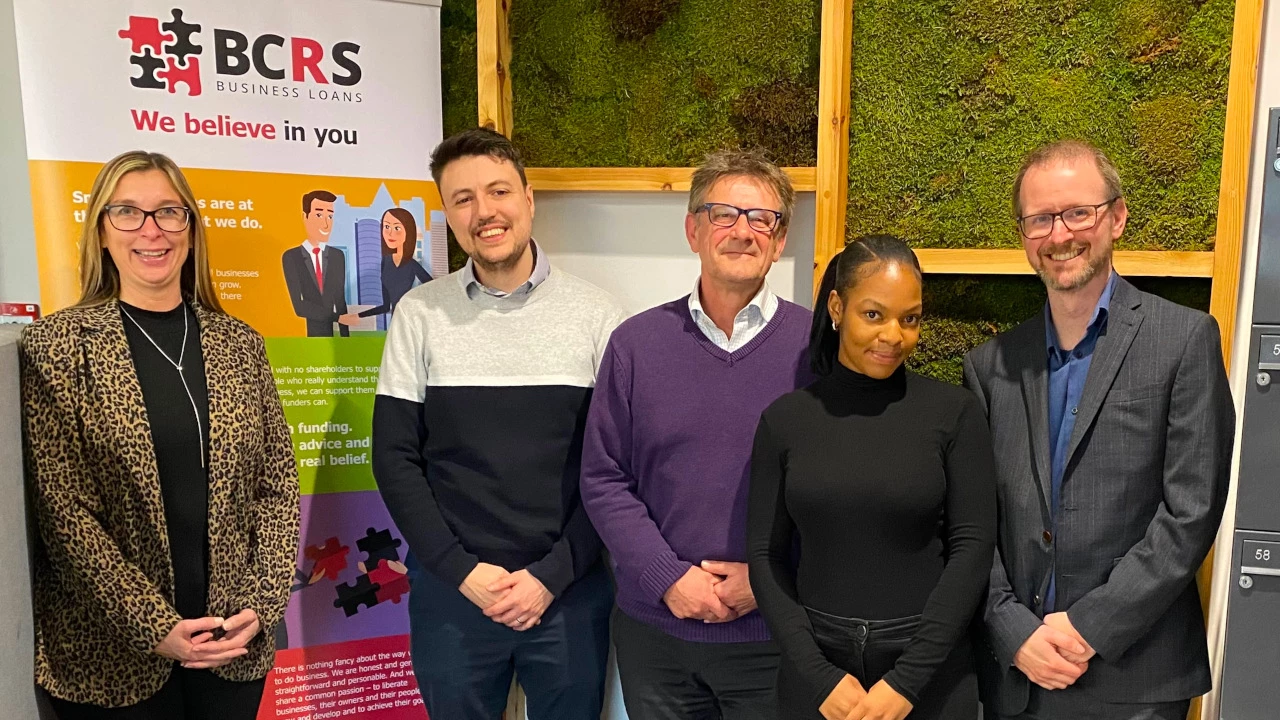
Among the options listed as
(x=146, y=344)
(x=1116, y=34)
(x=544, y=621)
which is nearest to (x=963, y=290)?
(x=1116, y=34)

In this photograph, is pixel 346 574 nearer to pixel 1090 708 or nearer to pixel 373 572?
pixel 373 572

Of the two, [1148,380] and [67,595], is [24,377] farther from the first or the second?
[1148,380]

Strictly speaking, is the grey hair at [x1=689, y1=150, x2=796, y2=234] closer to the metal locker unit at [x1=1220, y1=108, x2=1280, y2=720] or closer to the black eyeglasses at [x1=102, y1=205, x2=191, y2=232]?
the metal locker unit at [x1=1220, y1=108, x2=1280, y2=720]

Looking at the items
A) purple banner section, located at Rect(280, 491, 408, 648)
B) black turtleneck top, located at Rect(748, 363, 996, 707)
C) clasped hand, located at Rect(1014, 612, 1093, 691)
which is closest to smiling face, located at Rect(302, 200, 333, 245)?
purple banner section, located at Rect(280, 491, 408, 648)

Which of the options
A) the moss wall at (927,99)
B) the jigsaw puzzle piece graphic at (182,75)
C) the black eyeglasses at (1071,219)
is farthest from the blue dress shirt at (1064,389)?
the jigsaw puzzle piece graphic at (182,75)

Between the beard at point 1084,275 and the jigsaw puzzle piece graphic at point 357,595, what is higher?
the beard at point 1084,275

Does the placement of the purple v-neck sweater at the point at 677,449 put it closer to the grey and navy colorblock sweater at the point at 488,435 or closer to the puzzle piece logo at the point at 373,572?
the grey and navy colorblock sweater at the point at 488,435

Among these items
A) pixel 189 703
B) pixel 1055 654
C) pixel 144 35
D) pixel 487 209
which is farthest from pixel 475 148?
pixel 1055 654

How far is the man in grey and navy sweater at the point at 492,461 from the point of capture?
198cm

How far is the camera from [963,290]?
229 cm

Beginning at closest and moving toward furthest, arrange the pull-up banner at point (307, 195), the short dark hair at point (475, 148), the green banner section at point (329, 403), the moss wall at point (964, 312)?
the short dark hair at point (475, 148) → the pull-up banner at point (307, 195) → the moss wall at point (964, 312) → the green banner section at point (329, 403)

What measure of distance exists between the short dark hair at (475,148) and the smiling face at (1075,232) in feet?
3.87

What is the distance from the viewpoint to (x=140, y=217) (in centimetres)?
178

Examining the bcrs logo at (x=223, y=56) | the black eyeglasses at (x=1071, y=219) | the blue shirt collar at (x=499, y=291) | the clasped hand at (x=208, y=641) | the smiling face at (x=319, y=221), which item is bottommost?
the clasped hand at (x=208, y=641)
